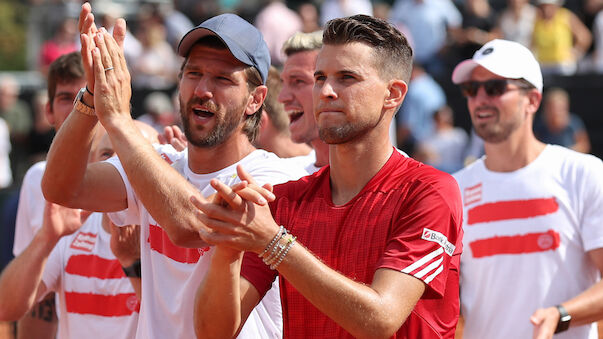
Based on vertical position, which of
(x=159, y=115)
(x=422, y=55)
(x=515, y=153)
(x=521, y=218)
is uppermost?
(x=422, y=55)

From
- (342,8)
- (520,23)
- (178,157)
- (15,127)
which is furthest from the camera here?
(15,127)

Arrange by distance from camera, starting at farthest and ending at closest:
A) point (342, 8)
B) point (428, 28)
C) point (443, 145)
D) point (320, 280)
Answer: point (342, 8), point (428, 28), point (443, 145), point (320, 280)

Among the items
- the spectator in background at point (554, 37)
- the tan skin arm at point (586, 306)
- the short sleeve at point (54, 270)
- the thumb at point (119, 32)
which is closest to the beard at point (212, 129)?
the thumb at point (119, 32)

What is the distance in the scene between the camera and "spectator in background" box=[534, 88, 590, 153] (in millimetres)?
11352

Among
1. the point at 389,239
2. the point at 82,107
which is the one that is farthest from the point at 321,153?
the point at 389,239

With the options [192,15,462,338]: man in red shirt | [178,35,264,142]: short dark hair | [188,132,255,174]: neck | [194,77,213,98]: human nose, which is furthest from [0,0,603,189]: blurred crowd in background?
[192,15,462,338]: man in red shirt

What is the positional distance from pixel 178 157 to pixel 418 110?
9288 millimetres

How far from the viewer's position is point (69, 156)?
3434mm

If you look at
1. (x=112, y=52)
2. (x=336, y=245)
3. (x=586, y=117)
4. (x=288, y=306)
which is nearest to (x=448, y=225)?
(x=336, y=245)

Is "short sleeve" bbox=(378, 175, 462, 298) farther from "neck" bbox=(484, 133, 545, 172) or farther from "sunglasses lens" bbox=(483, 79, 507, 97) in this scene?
"sunglasses lens" bbox=(483, 79, 507, 97)

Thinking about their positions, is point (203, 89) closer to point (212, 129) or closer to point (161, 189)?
point (212, 129)

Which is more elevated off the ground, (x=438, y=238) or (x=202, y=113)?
(x=202, y=113)

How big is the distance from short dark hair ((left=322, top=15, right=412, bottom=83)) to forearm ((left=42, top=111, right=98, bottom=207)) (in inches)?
38.4

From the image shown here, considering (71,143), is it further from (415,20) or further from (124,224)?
(415,20)
